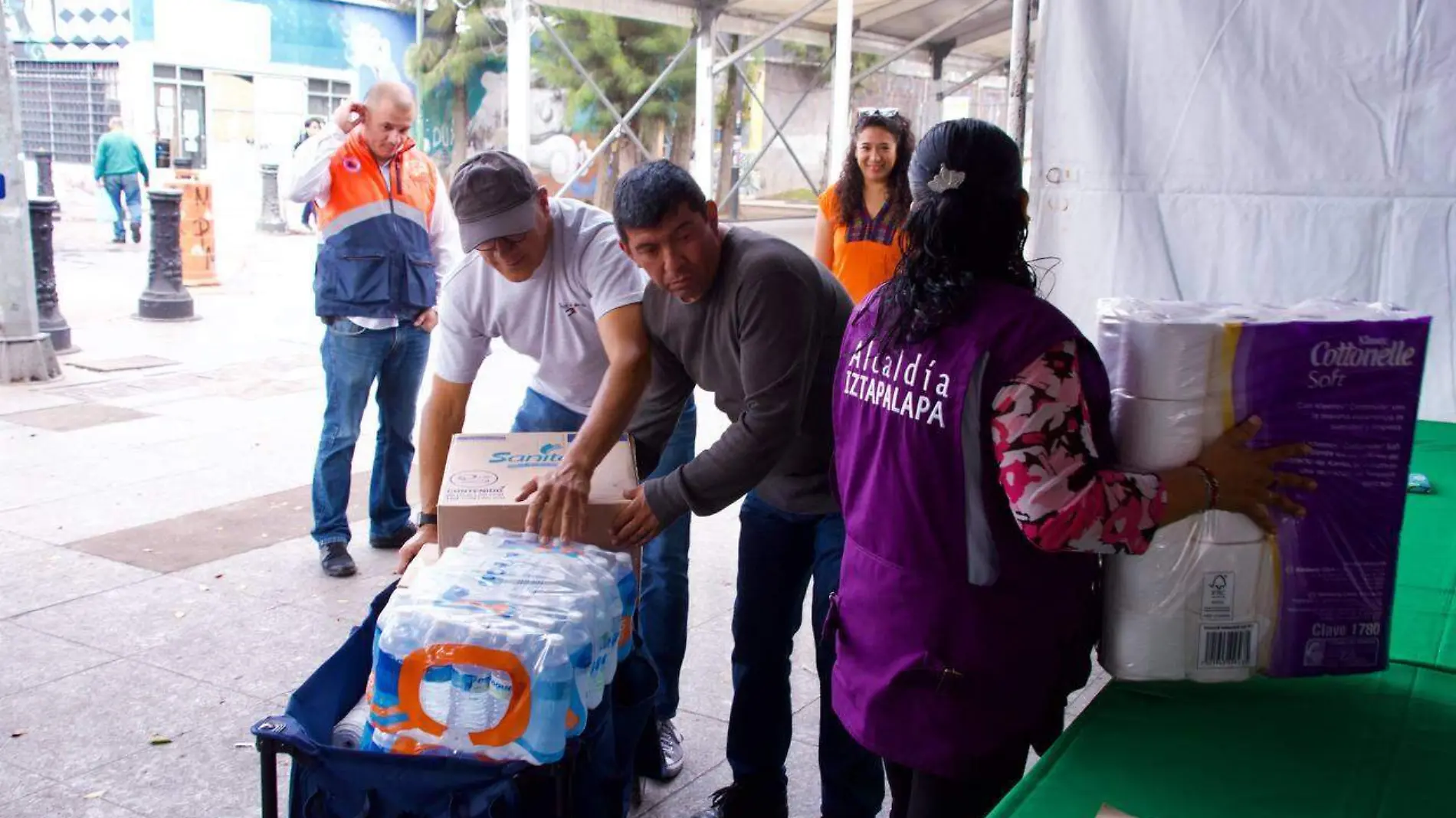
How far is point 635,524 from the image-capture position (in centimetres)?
261

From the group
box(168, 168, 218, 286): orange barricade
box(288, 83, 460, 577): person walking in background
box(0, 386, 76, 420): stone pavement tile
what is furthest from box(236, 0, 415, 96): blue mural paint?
box(288, 83, 460, 577): person walking in background

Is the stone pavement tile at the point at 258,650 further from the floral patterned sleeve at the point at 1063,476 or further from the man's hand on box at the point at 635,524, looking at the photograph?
the floral patterned sleeve at the point at 1063,476

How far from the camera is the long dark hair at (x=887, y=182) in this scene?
5.11 meters

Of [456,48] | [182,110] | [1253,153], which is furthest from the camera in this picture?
[456,48]

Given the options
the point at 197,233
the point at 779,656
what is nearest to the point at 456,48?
the point at 197,233

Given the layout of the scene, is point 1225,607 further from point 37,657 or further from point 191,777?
point 37,657

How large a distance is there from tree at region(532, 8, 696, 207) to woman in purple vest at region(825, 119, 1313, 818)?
22.9 metres

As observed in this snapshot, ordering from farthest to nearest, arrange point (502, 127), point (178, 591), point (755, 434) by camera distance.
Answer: point (502, 127), point (178, 591), point (755, 434)

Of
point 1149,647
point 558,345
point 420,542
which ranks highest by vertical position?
point 558,345

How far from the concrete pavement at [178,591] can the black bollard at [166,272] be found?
2.11 metres

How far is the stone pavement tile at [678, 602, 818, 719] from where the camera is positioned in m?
3.99

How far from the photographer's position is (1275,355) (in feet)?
5.74

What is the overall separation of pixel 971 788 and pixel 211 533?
4515 millimetres

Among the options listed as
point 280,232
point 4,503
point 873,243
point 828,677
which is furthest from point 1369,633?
point 280,232
